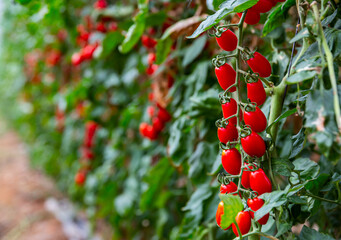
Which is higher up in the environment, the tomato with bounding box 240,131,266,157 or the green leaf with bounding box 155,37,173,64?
the green leaf with bounding box 155,37,173,64

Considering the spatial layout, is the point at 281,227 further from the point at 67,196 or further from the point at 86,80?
the point at 67,196

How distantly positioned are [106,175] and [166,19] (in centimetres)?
100

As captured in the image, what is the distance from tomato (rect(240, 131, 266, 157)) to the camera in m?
0.48

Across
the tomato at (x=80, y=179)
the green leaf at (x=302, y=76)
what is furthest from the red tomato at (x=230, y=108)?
the tomato at (x=80, y=179)

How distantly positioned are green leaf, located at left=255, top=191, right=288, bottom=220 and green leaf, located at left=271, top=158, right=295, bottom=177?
4 centimetres

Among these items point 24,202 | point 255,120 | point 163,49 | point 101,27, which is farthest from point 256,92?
point 24,202

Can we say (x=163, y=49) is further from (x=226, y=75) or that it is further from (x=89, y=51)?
(x=89, y=51)

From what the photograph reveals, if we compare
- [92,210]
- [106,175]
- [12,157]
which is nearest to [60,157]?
[92,210]

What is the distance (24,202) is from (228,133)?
3423 millimetres

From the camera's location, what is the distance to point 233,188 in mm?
522

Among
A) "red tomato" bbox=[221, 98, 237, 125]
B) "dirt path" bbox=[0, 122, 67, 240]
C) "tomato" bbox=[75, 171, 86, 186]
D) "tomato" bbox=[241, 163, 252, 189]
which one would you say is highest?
"red tomato" bbox=[221, 98, 237, 125]

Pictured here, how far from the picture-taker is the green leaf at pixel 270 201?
454 millimetres

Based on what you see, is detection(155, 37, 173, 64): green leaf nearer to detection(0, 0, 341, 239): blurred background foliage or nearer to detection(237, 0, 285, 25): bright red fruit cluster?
detection(0, 0, 341, 239): blurred background foliage

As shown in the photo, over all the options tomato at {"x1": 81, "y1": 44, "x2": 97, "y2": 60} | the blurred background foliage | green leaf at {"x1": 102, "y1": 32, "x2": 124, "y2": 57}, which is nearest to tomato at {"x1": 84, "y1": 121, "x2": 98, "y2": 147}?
the blurred background foliage
